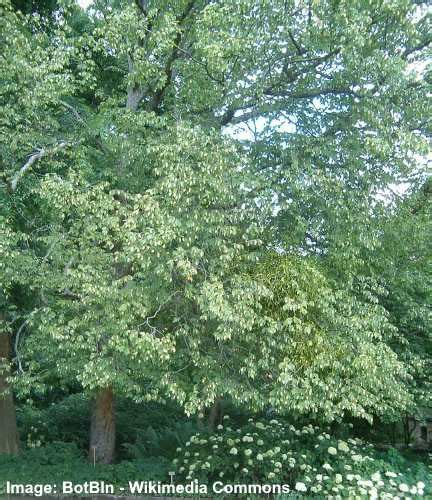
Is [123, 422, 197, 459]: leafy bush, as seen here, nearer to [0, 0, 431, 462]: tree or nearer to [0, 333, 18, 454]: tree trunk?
[0, 0, 431, 462]: tree

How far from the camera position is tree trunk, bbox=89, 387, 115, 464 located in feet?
34.7

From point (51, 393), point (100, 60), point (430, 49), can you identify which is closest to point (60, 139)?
point (100, 60)

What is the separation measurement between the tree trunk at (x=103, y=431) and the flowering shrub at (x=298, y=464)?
1.47 meters

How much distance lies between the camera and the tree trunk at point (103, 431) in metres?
10.6

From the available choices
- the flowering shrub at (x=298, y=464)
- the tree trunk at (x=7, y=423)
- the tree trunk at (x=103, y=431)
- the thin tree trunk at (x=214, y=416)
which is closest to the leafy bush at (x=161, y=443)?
the thin tree trunk at (x=214, y=416)

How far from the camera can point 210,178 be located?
24.1ft

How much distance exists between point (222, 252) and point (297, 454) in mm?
3719

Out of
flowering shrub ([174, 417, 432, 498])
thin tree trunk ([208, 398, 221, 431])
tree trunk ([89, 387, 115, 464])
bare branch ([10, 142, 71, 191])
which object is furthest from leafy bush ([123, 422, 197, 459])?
bare branch ([10, 142, 71, 191])

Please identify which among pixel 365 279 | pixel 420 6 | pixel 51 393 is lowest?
pixel 51 393

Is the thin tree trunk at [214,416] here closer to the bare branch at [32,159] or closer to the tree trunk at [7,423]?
the tree trunk at [7,423]

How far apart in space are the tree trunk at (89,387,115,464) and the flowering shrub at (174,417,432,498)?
147 centimetres

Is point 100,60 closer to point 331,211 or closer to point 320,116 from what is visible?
point 320,116

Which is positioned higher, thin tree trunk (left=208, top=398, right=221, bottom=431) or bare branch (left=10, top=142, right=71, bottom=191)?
bare branch (left=10, top=142, right=71, bottom=191)

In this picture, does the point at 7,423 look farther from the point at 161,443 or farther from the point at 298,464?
the point at 298,464
